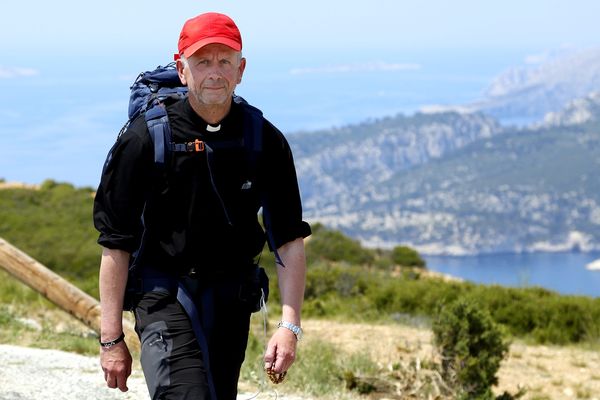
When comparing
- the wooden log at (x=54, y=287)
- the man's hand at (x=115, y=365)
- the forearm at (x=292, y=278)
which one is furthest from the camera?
the wooden log at (x=54, y=287)

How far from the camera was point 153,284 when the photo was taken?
116 inches

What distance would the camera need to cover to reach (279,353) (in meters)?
2.94

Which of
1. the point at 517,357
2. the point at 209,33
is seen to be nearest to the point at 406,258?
the point at 517,357

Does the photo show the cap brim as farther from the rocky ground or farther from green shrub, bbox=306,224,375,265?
green shrub, bbox=306,224,375,265

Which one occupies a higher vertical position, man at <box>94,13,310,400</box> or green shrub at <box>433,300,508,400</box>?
man at <box>94,13,310,400</box>

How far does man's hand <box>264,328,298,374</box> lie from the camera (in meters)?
2.93

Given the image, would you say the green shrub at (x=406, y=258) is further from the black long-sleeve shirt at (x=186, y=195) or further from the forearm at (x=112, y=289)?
the forearm at (x=112, y=289)

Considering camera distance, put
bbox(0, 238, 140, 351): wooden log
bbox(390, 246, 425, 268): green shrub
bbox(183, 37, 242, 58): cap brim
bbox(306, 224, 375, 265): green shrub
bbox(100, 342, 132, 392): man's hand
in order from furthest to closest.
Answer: bbox(390, 246, 425, 268): green shrub
bbox(306, 224, 375, 265): green shrub
bbox(0, 238, 140, 351): wooden log
bbox(100, 342, 132, 392): man's hand
bbox(183, 37, 242, 58): cap brim

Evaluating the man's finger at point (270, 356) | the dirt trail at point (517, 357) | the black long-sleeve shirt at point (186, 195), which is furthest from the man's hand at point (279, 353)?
the dirt trail at point (517, 357)

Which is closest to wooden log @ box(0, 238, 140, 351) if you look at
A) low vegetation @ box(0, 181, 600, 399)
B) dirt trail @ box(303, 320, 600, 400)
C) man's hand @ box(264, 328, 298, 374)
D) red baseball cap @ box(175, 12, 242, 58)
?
low vegetation @ box(0, 181, 600, 399)

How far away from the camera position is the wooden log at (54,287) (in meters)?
6.72

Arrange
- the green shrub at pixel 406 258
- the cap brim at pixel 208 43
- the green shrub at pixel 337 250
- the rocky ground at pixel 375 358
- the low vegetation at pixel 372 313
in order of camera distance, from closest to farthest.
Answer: the cap brim at pixel 208 43, the rocky ground at pixel 375 358, the low vegetation at pixel 372 313, the green shrub at pixel 337 250, the green shrub at pixel 406 258

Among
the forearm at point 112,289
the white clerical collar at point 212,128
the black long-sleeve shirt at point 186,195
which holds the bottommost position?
the forearm at point 112,289

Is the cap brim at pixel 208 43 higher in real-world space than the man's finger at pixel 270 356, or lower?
higher
